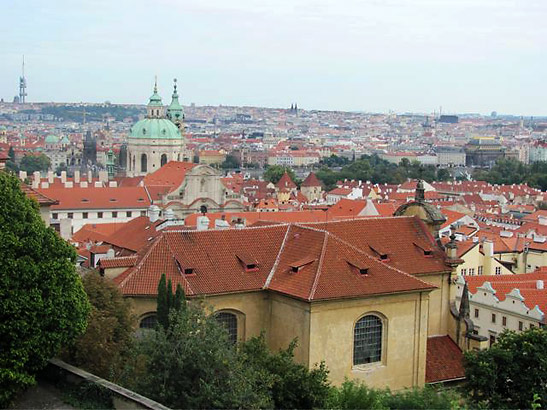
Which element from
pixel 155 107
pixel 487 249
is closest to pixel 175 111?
pixel 155 107

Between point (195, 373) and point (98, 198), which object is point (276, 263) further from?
point (98, 198)

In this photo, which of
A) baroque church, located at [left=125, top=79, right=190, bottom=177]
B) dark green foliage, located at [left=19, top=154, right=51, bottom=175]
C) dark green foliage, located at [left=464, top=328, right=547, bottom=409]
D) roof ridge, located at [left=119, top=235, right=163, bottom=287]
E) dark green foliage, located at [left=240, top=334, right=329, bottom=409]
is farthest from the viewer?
dark green foliage, located at [left=19, top=154, right=51, bottom=175]

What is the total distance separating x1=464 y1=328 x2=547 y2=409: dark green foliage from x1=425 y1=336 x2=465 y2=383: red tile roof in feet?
11.8

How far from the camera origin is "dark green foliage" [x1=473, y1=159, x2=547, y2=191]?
142 meters

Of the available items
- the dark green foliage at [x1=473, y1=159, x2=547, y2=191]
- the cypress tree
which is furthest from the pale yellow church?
the dark green foliage at [x1=473, y1=159, x2=547, y2=191]

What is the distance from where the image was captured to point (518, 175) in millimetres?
154250

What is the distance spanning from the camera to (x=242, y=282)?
89.6 ft

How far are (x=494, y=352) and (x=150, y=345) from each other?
11580 millimetres

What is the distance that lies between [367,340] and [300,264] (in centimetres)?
335

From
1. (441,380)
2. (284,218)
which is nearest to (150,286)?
(441,380)

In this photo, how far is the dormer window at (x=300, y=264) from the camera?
2712cm

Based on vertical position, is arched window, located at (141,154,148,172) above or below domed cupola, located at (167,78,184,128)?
below

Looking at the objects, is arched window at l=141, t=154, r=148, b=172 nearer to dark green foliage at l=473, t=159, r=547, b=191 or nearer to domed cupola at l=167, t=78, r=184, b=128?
domed cupola at l=167, t=78, r=184, b=128

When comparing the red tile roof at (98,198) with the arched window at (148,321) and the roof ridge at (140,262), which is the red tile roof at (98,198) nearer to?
the roof ridge at (140,262)
